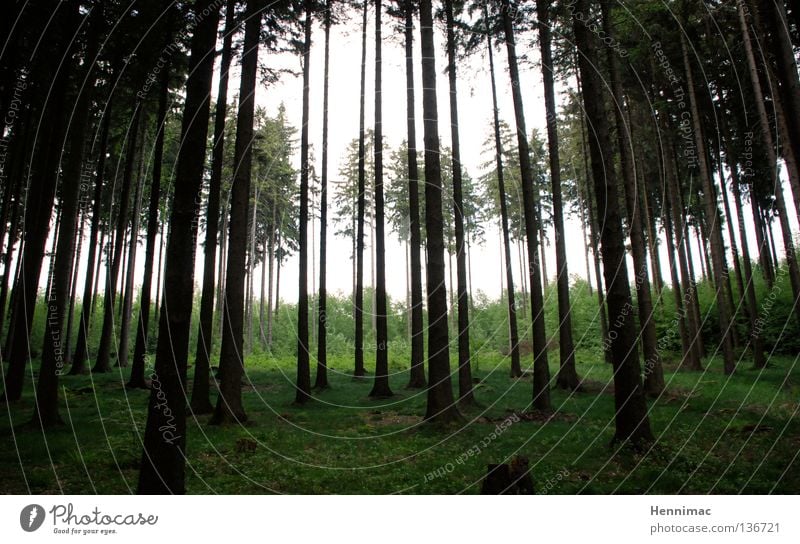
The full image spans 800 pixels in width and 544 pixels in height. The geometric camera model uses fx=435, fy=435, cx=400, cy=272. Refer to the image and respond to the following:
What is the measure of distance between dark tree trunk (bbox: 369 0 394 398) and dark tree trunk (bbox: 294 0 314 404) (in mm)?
3106

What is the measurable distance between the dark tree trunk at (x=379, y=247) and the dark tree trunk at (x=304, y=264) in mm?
3106

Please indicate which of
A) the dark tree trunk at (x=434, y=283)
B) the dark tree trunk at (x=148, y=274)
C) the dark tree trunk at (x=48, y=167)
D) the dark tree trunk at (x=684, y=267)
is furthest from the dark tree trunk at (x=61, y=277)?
the dark tree trunk at (x=684, y=267)

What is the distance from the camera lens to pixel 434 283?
11.5 metres

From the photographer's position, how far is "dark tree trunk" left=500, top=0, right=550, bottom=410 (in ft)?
45.7

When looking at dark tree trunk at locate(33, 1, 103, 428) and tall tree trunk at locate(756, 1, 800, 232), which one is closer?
tall tree trunk at locate(756, 1, 800, 232)

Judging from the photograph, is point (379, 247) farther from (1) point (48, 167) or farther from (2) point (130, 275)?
(2) point (130, 275)

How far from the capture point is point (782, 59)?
485 centimetres

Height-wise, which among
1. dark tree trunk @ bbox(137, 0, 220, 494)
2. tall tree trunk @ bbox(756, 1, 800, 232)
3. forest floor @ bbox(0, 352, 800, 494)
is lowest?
forest floor @ bbox(0, 352, 800, 494)

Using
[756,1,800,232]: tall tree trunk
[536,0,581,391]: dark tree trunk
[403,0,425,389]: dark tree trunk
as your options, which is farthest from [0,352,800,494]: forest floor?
[403,0,425,389]: dark tree trunk

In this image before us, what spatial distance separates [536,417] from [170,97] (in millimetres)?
19451

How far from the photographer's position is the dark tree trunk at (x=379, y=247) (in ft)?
62.6

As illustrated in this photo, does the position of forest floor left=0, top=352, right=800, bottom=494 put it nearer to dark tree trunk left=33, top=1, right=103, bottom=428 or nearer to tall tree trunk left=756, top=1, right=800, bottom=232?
dark tree trunk left=33, top=1, right=103, bottom=428

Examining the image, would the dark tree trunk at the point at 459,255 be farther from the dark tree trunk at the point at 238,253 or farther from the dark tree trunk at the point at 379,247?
the dark tree trunk at the point at 238,253
